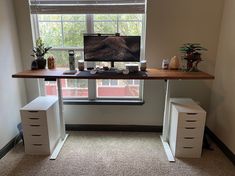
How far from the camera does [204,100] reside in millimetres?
2619

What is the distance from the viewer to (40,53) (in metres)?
2.37

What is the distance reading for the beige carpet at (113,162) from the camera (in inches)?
76.6

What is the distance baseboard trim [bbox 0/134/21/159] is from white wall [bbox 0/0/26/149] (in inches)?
1.6

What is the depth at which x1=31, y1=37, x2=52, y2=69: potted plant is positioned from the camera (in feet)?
7.66

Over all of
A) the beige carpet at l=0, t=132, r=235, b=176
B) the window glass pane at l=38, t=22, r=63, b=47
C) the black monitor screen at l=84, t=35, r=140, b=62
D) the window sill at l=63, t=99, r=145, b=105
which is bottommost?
the beige carpet at l=0, t=132, r=235, b=176

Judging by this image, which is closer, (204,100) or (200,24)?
(200,24)

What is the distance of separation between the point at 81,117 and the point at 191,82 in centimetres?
159

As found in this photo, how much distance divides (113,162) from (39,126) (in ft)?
2.98

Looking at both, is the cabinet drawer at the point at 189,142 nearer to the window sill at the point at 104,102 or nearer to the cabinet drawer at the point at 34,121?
the window sill at the point at 104,102

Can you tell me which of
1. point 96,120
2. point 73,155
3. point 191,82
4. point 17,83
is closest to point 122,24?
point 191,82

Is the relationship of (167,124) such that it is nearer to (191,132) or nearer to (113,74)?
(191,132)

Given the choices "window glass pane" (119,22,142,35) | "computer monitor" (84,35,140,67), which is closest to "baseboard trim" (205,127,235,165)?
"computer monitor" (84,35,140,67)

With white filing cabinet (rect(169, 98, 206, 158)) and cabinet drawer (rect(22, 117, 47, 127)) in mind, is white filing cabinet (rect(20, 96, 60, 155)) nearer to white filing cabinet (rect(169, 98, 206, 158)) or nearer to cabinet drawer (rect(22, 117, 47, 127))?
cabinet drawer (rect(22, 117, 47, 127))

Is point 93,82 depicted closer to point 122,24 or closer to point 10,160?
point 122,24
